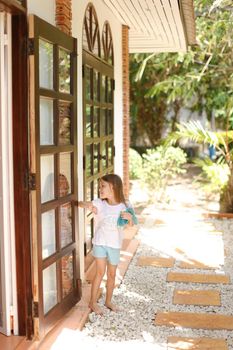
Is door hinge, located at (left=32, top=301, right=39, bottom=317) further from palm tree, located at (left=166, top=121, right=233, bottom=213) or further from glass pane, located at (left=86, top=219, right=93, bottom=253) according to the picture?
palm tree, located at (left=166, top=121, right=233, bottom=213)

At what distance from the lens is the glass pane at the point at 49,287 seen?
3752 millimetres

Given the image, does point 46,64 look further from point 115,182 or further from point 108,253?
point 108,253

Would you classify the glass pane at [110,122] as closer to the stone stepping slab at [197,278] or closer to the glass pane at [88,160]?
the glass pane at [88,160]

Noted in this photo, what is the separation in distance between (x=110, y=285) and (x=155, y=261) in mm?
Answer: 1785

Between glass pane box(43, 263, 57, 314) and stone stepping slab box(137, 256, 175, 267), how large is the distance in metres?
2.07

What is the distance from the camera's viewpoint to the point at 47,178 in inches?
149

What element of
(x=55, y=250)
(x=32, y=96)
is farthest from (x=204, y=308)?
(x=32, y=96)

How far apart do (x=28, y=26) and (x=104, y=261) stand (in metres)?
1.83

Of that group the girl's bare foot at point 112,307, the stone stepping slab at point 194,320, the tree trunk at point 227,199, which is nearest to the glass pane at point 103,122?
the girl's bare foot at point 112,307

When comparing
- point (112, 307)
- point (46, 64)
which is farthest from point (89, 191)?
point (46, 64)

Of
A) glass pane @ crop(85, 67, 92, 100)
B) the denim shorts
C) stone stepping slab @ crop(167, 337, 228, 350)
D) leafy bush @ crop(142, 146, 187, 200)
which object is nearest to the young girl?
the denim shorts

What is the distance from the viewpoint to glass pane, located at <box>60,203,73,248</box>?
Result: 4023mm

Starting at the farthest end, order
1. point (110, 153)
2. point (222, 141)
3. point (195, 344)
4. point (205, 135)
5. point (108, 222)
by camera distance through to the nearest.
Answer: point (205, 135), point (222, 141), point (110, 153), point (108, 222), point (195, 344)

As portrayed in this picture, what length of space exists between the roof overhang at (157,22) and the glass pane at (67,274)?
2.78 metres
